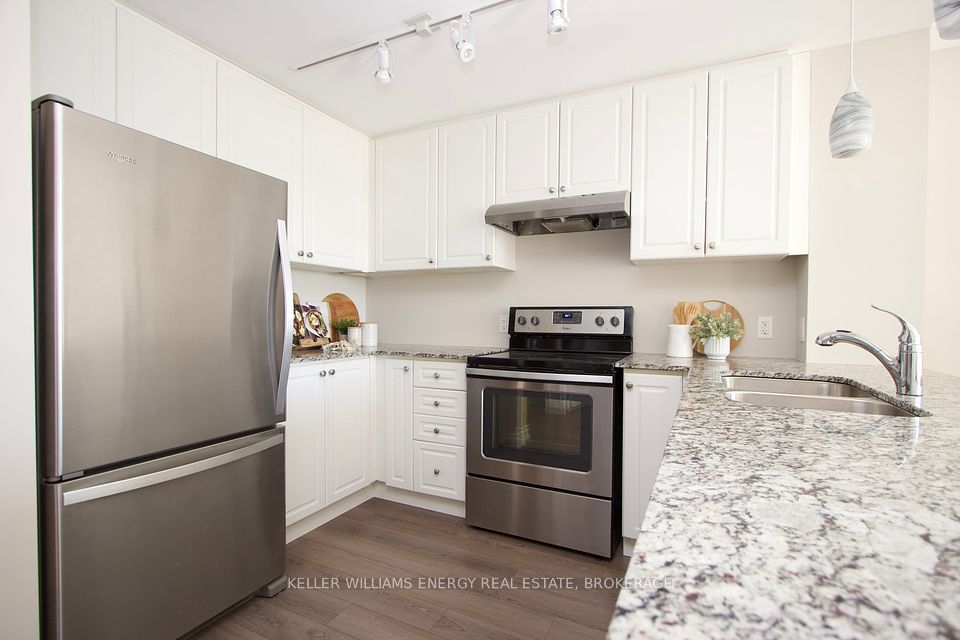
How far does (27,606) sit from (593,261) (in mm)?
2626

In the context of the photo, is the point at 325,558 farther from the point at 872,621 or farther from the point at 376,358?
the point at 872,621

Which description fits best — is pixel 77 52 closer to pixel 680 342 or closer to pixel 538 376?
pixel 538 376

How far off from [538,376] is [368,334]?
129 centimetres

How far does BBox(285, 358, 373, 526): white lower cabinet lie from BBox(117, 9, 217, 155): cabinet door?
1.14m

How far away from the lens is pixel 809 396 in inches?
61.0

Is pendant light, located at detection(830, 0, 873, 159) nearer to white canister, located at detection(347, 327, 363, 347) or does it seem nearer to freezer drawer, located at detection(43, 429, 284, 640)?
freezer drawer, located at detection(43, 429, 284, 640)

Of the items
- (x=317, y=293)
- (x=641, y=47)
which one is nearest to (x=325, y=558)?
(x=317, y=293)

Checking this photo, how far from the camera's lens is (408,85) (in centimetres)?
240

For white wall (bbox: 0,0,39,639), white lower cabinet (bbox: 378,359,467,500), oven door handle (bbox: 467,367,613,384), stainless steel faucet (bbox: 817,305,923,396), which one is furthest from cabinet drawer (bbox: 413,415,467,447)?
stainless steel faucet (bbox: 817,305,923,396)

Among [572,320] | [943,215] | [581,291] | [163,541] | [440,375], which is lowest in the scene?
[163,541]

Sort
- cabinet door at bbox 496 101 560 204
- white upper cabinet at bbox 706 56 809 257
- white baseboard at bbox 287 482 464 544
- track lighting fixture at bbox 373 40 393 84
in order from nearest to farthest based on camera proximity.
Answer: track lighting fixture at bbox 373 40 393 84 → white upper cabinet at bbox 706 56 809 257 → white baseboard at bbox 287 482 464 544 → cabinet door at bbox 496 101 560 204

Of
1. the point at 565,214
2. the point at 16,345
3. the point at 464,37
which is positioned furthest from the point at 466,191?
the point at 16,345

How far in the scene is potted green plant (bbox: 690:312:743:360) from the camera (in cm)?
226

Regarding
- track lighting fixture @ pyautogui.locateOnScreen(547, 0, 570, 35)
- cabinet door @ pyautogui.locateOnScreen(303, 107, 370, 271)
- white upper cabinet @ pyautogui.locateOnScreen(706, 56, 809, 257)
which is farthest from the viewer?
cabinet door @ pyautogui.locateOnScreen(303, 107, 370, 271)
